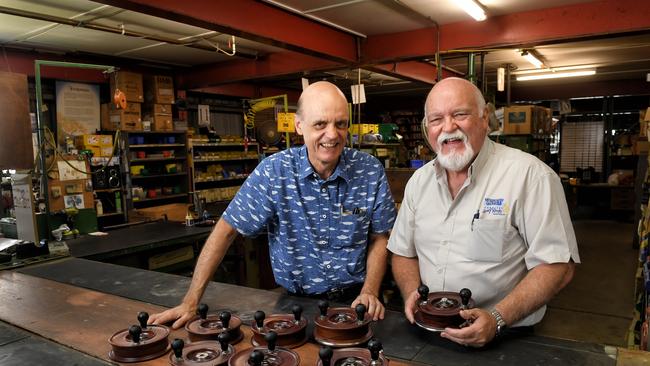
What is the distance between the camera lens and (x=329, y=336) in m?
1.32

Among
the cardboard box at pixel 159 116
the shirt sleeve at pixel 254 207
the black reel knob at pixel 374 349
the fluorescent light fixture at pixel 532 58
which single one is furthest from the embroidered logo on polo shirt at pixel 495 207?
the cardboard box at pixel 159 116

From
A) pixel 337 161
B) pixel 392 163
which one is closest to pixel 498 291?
pixel 337 161

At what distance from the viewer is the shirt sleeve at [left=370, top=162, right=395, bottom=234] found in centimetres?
190

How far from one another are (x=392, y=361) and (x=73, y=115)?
696cm

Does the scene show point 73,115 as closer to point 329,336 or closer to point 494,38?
point 494,38

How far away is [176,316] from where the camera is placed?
1.59 metres

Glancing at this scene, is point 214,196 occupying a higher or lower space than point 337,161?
lower

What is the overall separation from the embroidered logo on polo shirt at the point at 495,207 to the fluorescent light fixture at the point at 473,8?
3.53m

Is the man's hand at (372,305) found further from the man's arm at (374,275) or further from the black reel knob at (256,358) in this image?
the black reel knob at (256,358)

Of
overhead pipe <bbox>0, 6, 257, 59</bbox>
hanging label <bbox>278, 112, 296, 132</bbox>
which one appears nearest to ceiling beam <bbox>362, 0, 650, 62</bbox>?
hanging label <bbox>278, 112, 296, 132</bbox>

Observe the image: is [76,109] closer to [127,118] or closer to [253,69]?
[127,118]

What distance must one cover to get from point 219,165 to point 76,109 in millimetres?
2522

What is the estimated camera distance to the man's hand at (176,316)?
5.09ft

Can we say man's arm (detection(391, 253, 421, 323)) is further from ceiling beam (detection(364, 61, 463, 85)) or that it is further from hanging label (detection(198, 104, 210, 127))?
hanging label (detection(198, 104, 210, 127))
